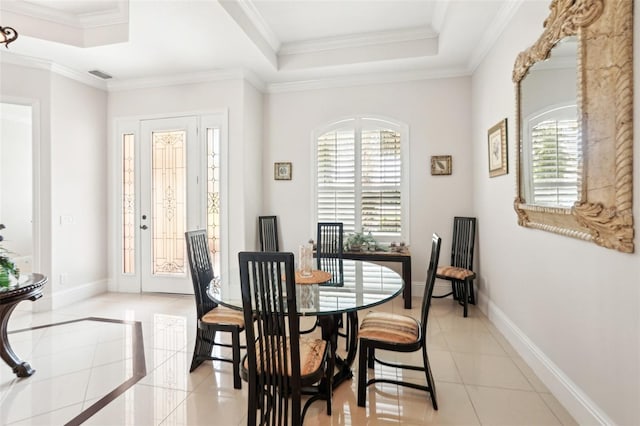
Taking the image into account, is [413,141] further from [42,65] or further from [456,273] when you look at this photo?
[42,65]

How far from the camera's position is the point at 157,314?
3.77m

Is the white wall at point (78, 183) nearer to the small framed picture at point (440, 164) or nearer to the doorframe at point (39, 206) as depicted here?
the doorframe at point (39, 206)

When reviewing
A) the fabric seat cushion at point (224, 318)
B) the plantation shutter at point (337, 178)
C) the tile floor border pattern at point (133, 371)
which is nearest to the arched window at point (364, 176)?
the plantation shutter at point (337, 178)

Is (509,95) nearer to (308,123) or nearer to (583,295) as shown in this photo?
(583,295)

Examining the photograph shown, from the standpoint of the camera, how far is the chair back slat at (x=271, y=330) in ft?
5.00

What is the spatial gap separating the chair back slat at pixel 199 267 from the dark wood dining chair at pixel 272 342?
37.8 inches

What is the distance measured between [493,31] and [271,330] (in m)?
3.52

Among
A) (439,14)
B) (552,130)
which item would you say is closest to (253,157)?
(439,14)

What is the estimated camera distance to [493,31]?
3209mm

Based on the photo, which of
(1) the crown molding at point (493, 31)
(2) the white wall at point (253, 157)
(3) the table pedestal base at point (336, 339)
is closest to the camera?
(3) the table pedestal base at point (336, 339)

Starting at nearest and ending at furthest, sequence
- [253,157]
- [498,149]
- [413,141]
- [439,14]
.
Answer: [498,149] < [439,14] < [413,141] < [253,157]

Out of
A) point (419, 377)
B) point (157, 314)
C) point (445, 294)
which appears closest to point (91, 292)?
point (157, 314)

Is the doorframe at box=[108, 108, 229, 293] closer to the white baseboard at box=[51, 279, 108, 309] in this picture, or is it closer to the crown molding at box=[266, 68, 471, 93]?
the white baseboard at box=[51, 279, 108, 309]

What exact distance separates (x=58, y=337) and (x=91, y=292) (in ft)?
4.93
